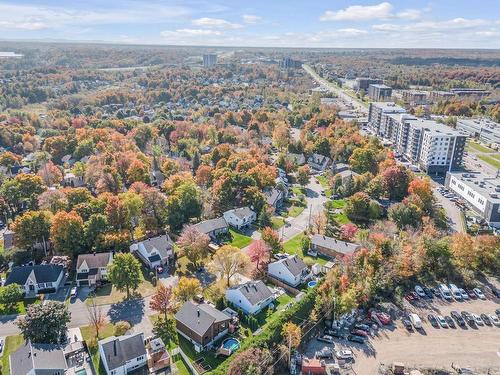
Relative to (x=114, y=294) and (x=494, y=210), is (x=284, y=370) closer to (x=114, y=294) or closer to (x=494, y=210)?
(x=114, y=294)

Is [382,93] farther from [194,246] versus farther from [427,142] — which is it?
[194,246]

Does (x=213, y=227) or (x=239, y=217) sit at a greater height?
(x=239, y=217)

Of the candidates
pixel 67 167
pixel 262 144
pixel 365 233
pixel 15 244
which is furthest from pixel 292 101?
pixel 15 244

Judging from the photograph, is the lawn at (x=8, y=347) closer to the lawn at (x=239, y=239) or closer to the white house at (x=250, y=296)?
the white house at (x=250, y=296)

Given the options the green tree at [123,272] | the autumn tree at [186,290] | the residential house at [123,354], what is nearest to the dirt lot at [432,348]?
the autumn tree at [186,290]

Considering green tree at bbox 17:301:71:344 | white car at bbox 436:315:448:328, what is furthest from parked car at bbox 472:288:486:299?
green tree at bbox 17:301:71:344

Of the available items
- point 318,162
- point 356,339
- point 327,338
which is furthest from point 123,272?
point 318,162
